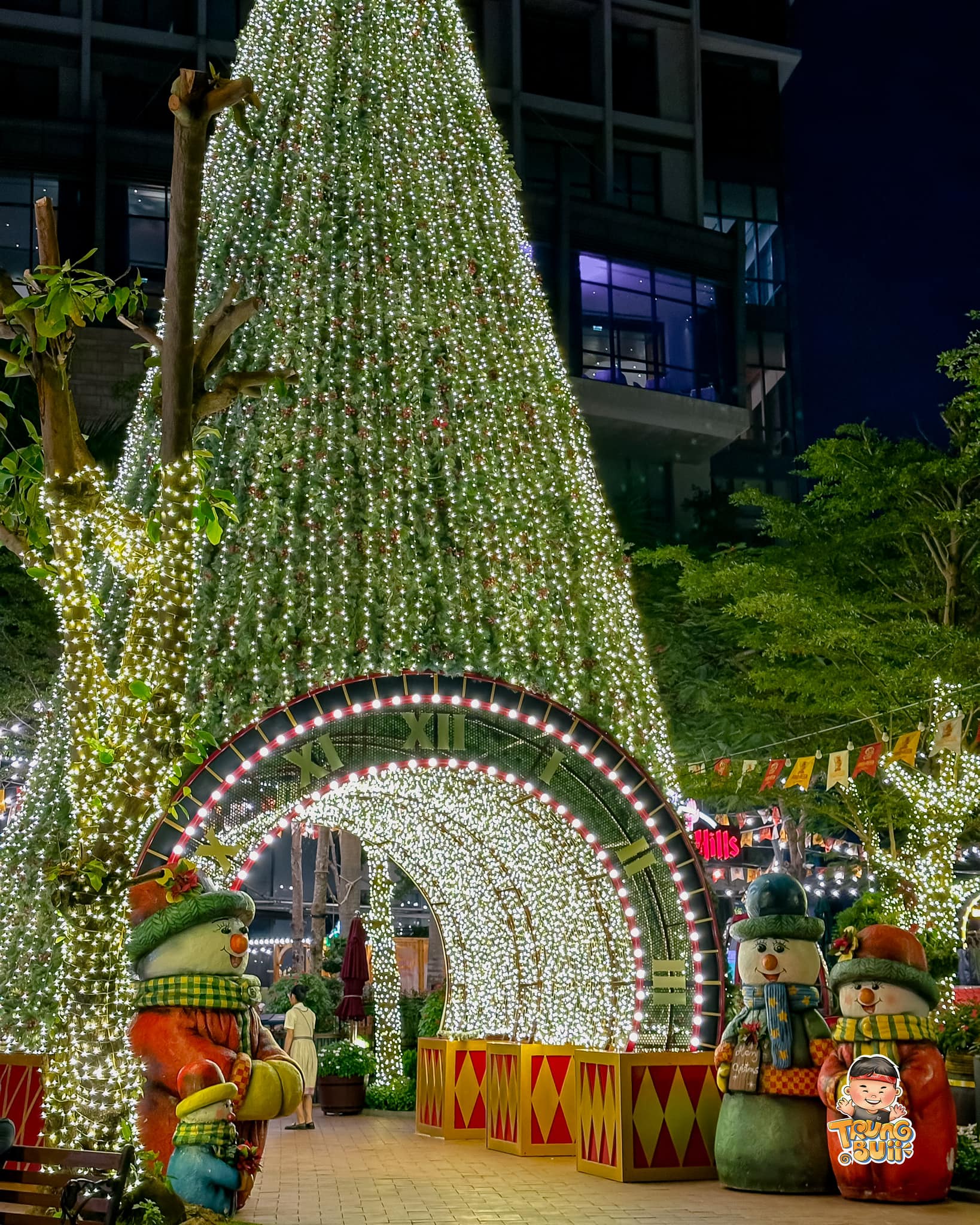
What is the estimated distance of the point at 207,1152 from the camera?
761 centimetres

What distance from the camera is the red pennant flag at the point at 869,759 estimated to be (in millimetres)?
15469

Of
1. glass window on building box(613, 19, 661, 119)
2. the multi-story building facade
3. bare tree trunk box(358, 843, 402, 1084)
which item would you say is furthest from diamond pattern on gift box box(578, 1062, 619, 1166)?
glass window on building box(613, 19, 661, 119)

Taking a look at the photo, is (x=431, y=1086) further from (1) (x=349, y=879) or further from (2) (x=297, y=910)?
(2) (x=297, y=910)

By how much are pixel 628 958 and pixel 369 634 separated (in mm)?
3519

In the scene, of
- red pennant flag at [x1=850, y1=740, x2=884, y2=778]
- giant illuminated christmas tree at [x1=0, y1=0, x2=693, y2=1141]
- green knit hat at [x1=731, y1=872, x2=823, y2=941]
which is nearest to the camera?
green knit hat at [x1=731, y1=872, x2=823, y2=941]

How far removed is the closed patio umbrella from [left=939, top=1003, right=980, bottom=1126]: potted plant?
26.5 ft

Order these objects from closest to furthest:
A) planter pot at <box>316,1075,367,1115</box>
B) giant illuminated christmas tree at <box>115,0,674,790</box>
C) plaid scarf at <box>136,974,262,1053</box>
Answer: plaid scarf at <box>136,974,262,1053</box>
giant illuminated christmas tree at <box>115,0,674,790</box>
planter pot at <box>316,1075,367,1115</box>

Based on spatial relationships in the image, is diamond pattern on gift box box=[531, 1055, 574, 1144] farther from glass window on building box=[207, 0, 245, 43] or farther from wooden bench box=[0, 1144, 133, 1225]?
glass window on building box=[207, 0, 245, 43]

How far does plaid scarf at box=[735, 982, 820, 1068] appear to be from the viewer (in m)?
9.73

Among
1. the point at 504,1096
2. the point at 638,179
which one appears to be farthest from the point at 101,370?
the point at 504,1096

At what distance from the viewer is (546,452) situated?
12.8 m

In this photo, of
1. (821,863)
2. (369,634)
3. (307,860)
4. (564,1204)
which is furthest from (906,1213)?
(307,860)

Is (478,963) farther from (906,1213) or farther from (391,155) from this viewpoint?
(391,155)

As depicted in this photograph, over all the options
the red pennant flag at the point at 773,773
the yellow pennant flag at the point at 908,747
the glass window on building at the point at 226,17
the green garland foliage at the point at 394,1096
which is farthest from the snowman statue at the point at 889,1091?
the glass window on building at the point at 226,17
